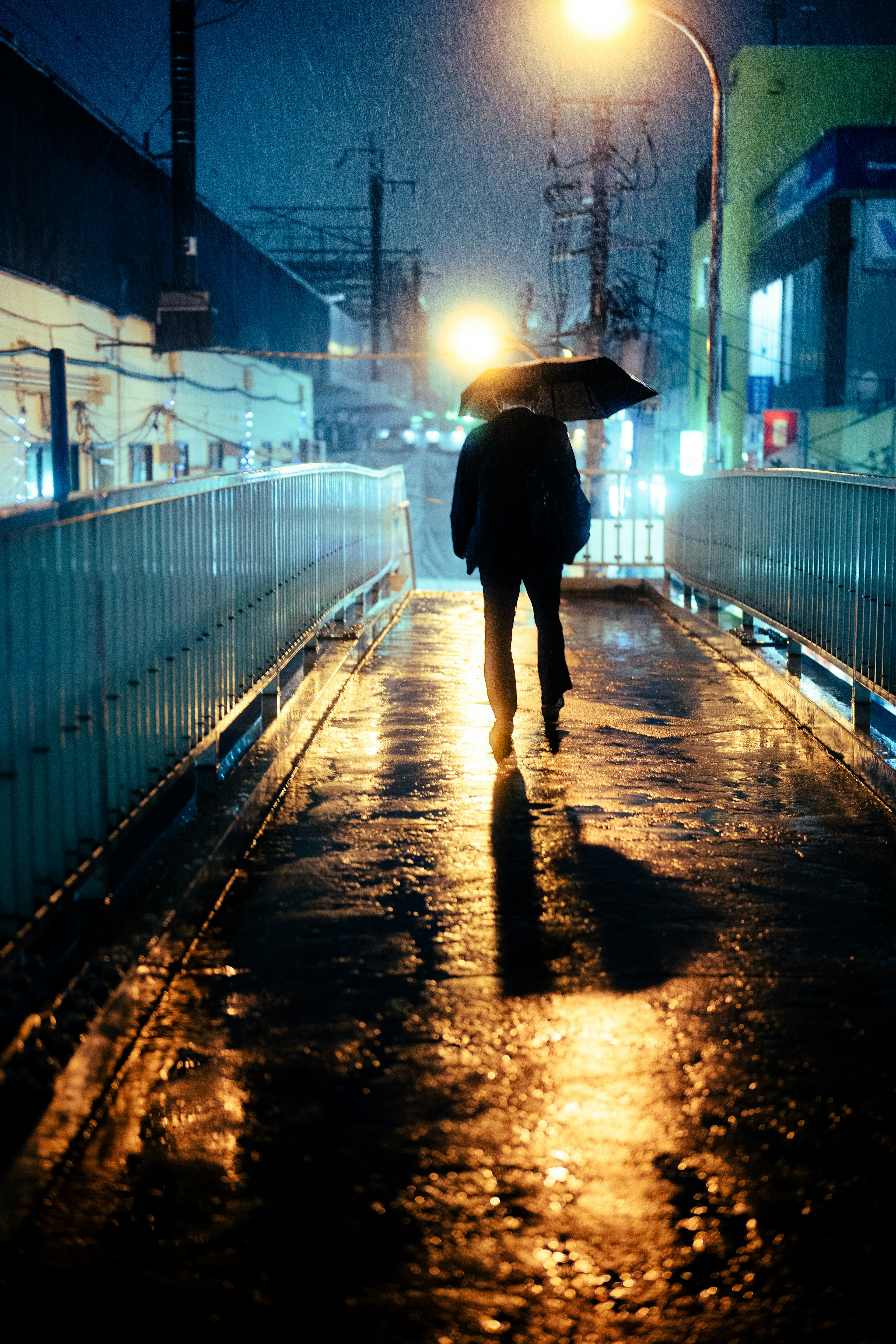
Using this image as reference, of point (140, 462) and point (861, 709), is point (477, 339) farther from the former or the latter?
point (861, 709)

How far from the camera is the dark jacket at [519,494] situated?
7309 mm

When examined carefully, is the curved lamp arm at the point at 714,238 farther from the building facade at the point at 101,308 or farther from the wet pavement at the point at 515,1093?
the wet pavement at the point at 515,1093

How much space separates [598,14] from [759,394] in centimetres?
3404

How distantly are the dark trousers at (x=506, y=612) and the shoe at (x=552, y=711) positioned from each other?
0.96ft

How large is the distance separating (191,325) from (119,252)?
262 cm

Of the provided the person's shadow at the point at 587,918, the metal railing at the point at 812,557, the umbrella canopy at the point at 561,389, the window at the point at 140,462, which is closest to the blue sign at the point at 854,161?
the window at the point at 140,462

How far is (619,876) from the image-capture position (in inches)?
A: 202

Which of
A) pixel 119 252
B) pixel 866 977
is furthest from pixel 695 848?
pixel 119 252

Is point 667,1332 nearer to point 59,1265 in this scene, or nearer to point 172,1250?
point 172,1250

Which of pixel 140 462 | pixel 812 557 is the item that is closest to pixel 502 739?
pixel 812 557

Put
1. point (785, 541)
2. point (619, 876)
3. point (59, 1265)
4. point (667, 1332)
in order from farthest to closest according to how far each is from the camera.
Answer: point (785, 541)
point (619, 876)
point (59, 1265)
point (667, 1332)

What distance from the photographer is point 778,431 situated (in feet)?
152

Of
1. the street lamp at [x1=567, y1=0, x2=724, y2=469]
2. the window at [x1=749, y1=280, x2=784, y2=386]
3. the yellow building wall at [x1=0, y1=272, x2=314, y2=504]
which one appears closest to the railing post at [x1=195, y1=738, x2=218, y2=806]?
the yellow building wall at [x1=0, y1=272, x2=314, y2=504]

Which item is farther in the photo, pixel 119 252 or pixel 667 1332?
pixel 119 252
